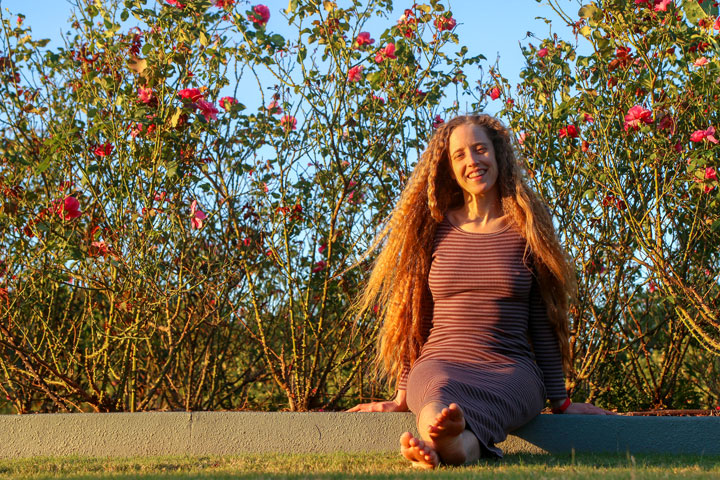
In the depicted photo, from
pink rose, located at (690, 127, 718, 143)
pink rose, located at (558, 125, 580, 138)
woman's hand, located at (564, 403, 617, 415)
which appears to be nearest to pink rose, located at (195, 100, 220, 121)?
pink rose, located at (558, 125, 580, 138)

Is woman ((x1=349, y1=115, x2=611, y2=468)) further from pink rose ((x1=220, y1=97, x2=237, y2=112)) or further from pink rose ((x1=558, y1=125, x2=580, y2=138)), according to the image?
pink rose ((x1=220, y1=97, x2=237, y2=112))

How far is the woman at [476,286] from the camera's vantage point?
2.97 meters

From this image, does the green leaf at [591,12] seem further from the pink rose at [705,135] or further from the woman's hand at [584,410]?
the woman's hand at [584,410]

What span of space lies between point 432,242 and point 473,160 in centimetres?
38

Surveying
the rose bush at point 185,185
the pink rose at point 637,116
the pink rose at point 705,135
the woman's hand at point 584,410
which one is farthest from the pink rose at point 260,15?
the woman's hand at point 584,410

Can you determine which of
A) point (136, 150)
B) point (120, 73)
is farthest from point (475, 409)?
point (120, 73)

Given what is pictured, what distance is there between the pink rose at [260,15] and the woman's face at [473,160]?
0.98m

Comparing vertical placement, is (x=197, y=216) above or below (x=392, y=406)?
above

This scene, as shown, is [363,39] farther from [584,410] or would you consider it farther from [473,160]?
[584,410]

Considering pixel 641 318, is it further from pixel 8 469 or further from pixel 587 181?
pixel 8 469

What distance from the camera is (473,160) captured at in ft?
10.8

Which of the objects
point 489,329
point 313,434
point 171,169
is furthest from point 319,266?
point 489,329

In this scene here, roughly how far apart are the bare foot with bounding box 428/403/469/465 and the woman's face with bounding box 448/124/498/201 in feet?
3.84

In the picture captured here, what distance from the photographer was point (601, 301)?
4.23m
